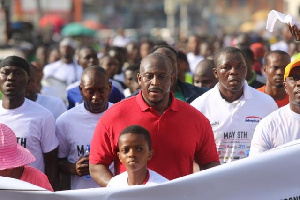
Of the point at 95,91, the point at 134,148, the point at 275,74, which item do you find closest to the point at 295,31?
the point at 95,91

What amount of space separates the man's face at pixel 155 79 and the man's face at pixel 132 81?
349cm

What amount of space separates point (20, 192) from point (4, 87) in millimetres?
2274

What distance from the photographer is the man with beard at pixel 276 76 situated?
30.4ft

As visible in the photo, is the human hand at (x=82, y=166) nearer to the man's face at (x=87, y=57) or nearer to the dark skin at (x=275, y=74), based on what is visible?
the dark skin at (x=275, y=74)

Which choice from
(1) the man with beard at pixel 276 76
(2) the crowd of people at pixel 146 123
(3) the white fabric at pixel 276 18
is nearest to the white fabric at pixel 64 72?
(2) the crowd of people at pixel 146 123

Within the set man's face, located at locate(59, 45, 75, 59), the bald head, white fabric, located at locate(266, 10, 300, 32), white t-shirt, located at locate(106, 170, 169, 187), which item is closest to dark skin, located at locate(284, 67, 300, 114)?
white fabric, located at locate(266, 10, 300, 32)

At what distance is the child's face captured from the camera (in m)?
5.93

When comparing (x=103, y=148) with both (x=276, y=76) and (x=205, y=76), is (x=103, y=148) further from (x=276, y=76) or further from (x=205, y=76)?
(x=205, y=76)

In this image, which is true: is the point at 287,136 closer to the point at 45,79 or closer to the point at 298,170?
the point at 298,170

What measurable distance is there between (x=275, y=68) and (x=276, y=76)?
8.2 inches

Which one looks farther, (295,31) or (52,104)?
(52,104)

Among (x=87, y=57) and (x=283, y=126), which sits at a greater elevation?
(x=87, y=57)

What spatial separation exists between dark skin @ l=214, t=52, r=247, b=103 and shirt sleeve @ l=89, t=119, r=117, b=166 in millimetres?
1770

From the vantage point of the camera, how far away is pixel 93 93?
799 cm
